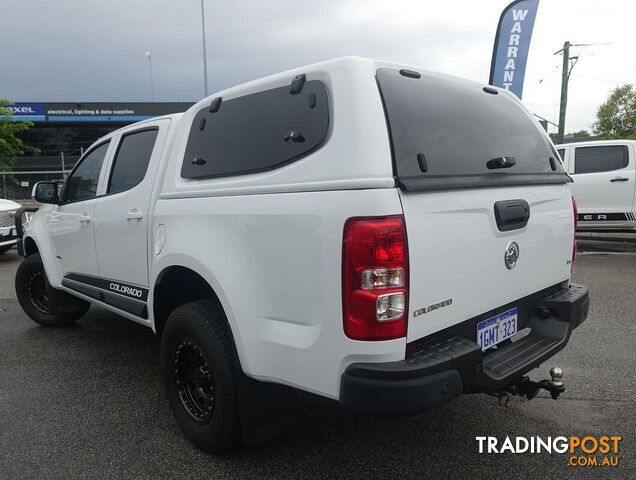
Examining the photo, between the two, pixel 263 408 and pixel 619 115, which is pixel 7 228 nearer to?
pixel 263 408

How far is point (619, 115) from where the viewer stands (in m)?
38.2

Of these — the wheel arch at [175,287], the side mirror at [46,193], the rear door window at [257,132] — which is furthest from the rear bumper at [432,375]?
the side mirror at [46,193]

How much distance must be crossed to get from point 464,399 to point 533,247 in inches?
47.0

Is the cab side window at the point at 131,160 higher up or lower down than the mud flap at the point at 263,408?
higher up

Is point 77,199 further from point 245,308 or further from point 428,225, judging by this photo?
point 428,225

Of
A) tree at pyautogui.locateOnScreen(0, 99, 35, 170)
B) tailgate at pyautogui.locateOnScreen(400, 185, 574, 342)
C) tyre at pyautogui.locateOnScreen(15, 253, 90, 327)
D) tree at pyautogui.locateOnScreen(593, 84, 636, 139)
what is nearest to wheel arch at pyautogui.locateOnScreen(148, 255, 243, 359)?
tailgate at pyautogui.locateOnScreen(400, 185, 574, 342)

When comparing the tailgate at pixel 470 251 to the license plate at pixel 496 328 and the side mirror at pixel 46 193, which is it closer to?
the license plate at pixel 496 328

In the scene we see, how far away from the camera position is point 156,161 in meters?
3.17

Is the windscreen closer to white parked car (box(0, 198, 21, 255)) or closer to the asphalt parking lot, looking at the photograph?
the asphalt parking lot

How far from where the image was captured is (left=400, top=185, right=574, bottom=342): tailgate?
6.56 feet

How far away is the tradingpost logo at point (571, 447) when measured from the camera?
8.34 feet

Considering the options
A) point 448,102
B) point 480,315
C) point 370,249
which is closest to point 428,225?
point 370,249

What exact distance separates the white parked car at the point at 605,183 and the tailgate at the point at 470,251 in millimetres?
→ 6849

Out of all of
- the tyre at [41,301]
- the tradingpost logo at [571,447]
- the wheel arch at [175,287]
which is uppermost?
the wheel arch at [175,287]
